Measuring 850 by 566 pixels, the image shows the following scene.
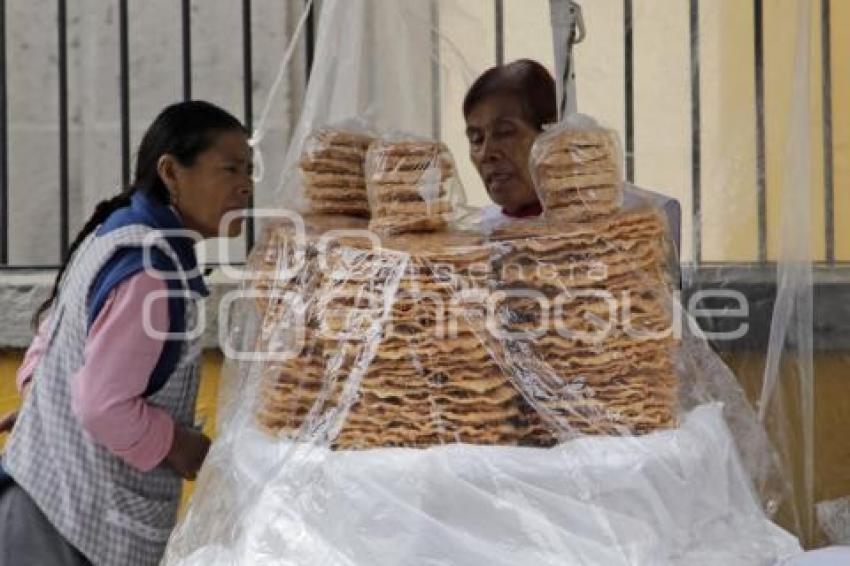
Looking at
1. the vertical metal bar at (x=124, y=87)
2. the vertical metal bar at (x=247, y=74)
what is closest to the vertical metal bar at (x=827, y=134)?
the vertical metal bar at (x=247, y=74)

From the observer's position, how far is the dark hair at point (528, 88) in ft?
8.15

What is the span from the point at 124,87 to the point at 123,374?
1.55m

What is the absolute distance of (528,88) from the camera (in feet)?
8.32

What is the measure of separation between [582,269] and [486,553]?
1.23ft

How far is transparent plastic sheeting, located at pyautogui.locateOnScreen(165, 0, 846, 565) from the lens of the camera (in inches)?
64.2

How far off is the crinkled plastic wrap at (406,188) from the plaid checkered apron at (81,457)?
61 centimetres

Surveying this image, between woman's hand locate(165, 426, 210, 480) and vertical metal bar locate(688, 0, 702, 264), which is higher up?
vertical metal bar locate(688, 0, 702, 264)

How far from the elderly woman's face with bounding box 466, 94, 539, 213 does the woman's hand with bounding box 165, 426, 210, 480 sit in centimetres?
69

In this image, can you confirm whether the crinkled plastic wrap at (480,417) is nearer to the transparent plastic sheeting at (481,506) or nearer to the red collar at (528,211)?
the transparent plastic sheeting at (481,506)

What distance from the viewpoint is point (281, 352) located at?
1792 mm

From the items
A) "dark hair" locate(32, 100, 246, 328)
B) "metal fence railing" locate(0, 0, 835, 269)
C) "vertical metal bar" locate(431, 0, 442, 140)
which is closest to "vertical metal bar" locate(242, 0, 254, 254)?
"metal fence railing" locate(0, 0, 835, 269)

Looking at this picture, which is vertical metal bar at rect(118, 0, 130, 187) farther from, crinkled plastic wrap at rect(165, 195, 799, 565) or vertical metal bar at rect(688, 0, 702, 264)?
crinkled plastic wrap at rect(165, 195, 799, 565)

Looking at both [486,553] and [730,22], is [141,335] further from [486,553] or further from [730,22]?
[730,22]

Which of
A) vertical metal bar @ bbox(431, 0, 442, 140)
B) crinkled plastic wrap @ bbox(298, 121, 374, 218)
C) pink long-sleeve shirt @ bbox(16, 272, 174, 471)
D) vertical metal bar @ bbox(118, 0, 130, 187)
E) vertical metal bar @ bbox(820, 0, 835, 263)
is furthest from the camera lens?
vertical metal bar @ bbox(118, 0, 130, 187)
